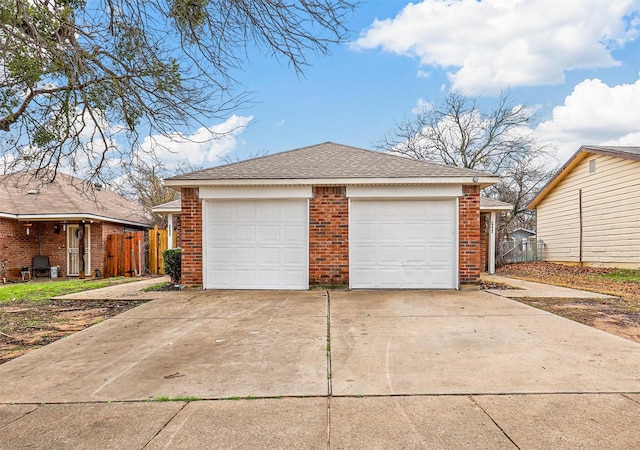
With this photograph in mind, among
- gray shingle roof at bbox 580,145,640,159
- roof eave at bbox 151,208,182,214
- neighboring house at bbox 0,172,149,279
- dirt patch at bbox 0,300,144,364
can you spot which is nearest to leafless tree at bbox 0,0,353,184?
dirt patch at bbox 0,300,144,364

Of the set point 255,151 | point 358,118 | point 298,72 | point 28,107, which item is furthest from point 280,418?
point 255,151

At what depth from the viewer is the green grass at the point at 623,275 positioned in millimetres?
11644

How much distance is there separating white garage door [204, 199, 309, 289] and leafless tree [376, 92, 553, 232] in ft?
57.3

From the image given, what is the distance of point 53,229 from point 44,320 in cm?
1116

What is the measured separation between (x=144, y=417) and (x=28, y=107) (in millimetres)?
5068

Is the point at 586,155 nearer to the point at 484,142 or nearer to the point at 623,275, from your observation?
the point at 623,275

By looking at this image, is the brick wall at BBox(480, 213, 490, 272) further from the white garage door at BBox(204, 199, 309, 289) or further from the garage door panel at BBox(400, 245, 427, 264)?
the white garage door at BBox(204, 199, 309, 289)

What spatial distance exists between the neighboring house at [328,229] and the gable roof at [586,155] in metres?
7.19

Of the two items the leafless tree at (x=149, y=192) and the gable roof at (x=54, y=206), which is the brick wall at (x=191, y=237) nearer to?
the gable roof at (x=54, y=206)

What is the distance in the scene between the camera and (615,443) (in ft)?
7.95

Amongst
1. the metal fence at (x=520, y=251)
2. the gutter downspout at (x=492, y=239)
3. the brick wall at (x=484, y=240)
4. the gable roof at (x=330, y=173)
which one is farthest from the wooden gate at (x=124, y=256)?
the metal fence at (x=520, y=251)

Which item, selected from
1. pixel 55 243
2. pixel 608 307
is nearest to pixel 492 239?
pixel 608 307

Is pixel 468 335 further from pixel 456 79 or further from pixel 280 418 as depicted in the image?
pixel 456 79

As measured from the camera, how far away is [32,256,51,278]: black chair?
49.9 feet
